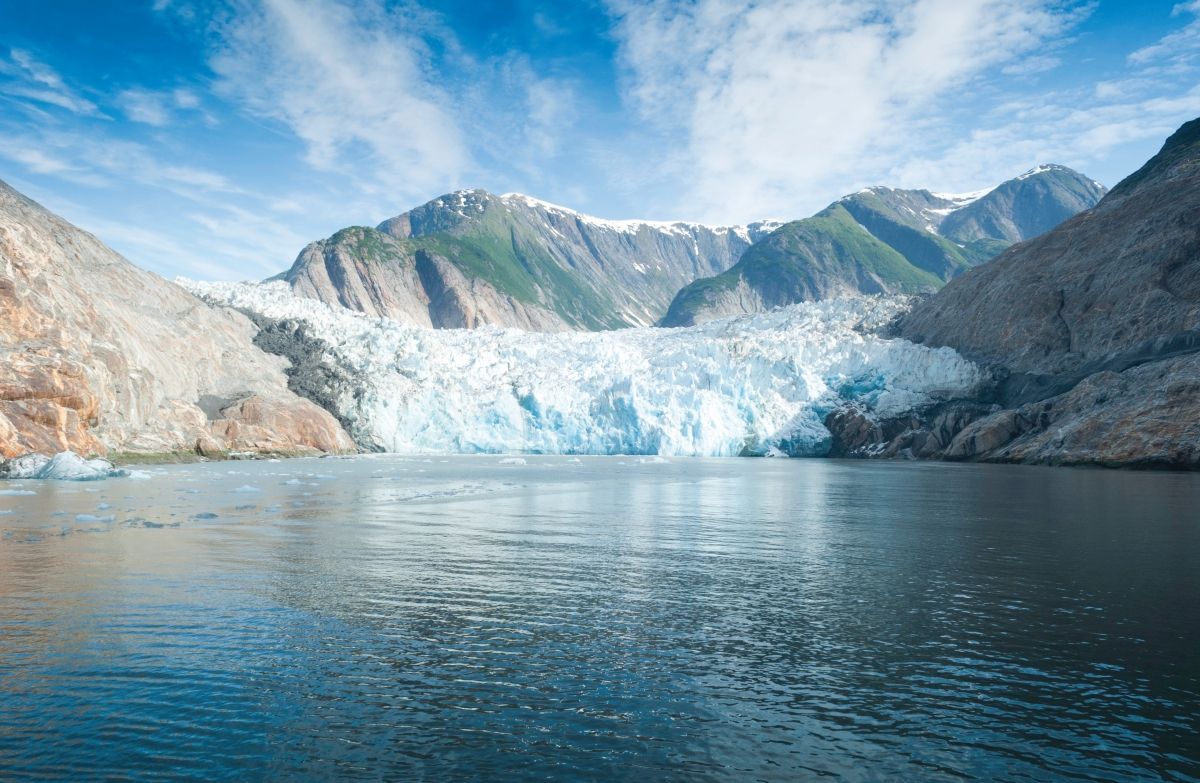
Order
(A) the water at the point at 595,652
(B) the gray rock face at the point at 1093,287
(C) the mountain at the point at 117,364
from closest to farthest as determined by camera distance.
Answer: (A) the water at the point at 595,652 < (C) the mountain at the point at 117,364 < (B) the gray rock face at the point at 1093,287

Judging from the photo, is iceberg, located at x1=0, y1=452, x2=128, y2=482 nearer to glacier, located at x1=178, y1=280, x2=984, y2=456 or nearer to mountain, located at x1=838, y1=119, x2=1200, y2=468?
glacier, located at x1=178, y1=280, x2=984, y2=456

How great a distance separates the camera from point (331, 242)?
188750mm

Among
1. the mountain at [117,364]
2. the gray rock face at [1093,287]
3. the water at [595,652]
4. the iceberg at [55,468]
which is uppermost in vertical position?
the gray rock face at [1093,287]

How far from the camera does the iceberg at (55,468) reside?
108ft

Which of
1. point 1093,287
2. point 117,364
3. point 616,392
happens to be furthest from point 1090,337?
point 117,364

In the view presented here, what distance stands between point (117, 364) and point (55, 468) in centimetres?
1400

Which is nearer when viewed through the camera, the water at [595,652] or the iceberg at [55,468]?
the water at [595,652]

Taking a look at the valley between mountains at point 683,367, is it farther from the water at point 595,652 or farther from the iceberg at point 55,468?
the water at point 595,652

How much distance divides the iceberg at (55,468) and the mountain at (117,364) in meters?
1.21

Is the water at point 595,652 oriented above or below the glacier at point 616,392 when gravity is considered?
below

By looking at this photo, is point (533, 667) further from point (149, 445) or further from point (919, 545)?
point (149, 445)

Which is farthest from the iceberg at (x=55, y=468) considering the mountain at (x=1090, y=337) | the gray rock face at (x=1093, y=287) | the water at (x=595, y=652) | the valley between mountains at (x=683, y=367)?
the gray rock face at (x=1093, y=287)

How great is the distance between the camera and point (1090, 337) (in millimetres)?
63000

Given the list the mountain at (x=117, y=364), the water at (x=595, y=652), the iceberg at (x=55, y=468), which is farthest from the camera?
the mountain at (x=117, y=364)
